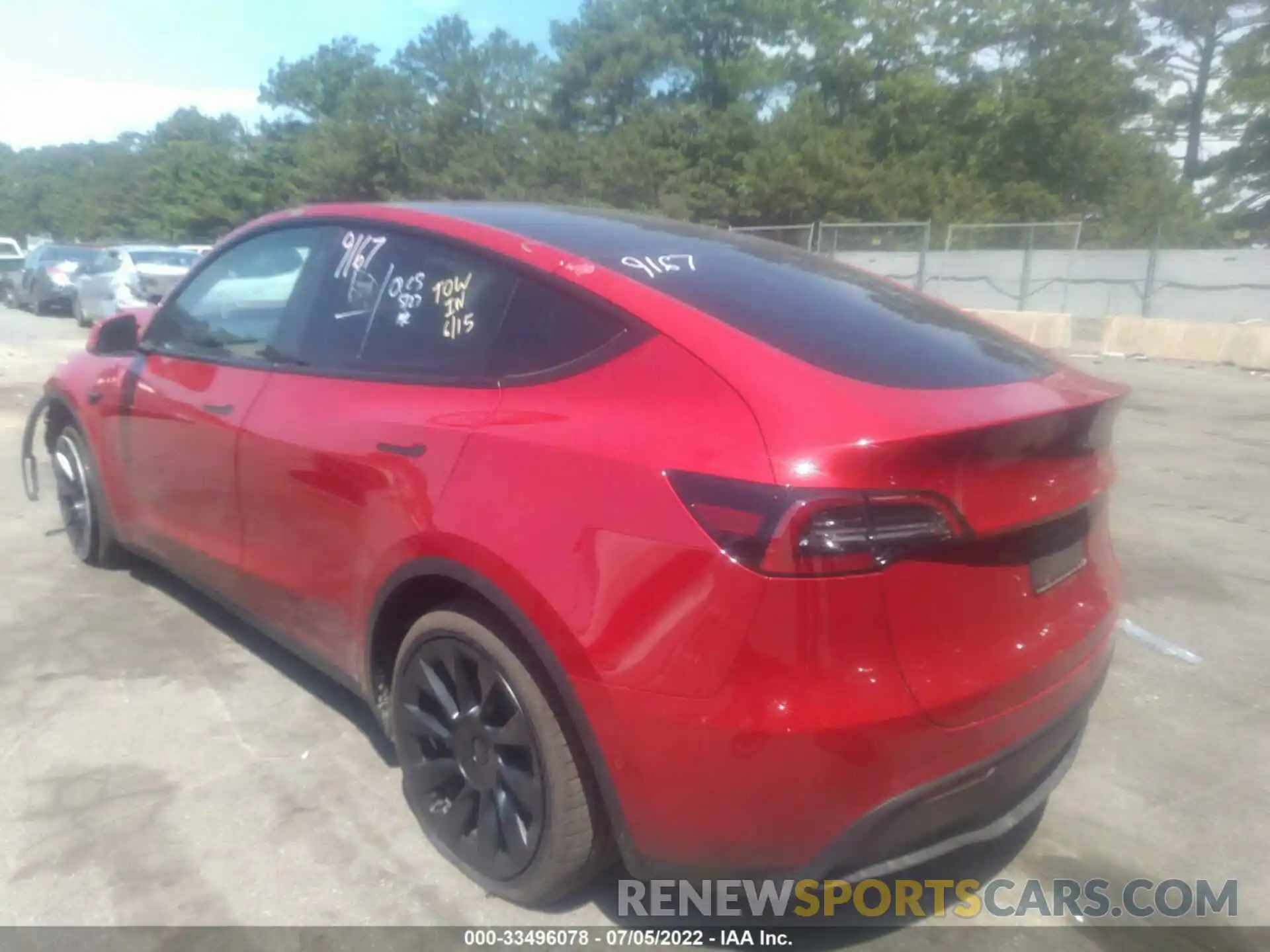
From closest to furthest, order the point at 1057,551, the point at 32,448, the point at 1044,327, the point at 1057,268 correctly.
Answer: the point at 1057,551 < the point at 32,448 < the point at 1044,327 < the point at 1057,268

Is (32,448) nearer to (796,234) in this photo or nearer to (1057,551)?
(1057,551)

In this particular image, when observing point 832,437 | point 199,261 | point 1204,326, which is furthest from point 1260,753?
point 1204,326

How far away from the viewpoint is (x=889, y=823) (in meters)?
2.19

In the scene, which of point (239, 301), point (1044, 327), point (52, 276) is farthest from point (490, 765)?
point (52, 276)

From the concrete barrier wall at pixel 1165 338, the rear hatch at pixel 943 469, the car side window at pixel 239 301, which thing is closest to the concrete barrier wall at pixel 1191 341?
the concrete barrier wall at pixel 1165 338

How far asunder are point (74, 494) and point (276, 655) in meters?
1.67

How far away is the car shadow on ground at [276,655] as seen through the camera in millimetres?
3604

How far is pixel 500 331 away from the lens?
277cm

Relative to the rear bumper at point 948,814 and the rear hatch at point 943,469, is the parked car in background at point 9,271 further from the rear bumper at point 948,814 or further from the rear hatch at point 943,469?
the rear bumper at point 948,814

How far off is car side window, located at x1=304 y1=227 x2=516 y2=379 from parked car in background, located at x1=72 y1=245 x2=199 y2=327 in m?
14.5

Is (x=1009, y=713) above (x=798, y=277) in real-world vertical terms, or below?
below

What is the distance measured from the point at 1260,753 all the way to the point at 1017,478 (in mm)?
1984

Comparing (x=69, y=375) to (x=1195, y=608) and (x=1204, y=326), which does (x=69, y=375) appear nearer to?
(x=1195, y=608)

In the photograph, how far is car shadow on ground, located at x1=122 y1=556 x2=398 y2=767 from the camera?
11.8 feet
